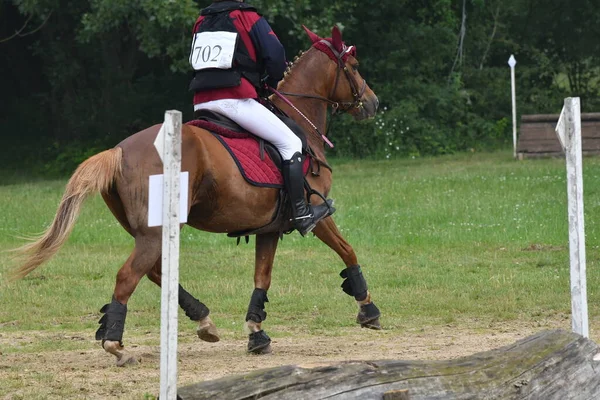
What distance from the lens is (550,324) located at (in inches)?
393

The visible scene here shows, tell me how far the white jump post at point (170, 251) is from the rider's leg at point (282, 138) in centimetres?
282

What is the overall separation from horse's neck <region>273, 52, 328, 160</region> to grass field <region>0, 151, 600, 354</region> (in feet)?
5.62

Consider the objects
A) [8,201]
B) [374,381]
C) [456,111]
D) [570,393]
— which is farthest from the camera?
[456,111]

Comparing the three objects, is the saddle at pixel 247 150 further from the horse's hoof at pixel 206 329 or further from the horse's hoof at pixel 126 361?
the horse's hoof at pixel 126 361

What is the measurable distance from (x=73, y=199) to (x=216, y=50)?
4.94ft

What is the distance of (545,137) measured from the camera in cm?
2419

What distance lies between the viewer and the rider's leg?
27.6 feet

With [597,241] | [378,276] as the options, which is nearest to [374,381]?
[378,276]

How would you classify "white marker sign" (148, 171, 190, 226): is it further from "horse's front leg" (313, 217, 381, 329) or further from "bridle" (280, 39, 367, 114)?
"bridle" (280, 39, 367, 114)

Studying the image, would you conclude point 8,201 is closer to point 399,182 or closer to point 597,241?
point 399,182

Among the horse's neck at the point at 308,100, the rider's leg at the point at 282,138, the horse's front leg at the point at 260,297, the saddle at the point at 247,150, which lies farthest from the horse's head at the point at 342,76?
the horse's front leg at the point at 260,297

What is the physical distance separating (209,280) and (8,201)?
793 centimetres

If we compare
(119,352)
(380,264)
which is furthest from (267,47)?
(380,264)

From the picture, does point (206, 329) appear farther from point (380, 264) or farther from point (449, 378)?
point (380, 264)
